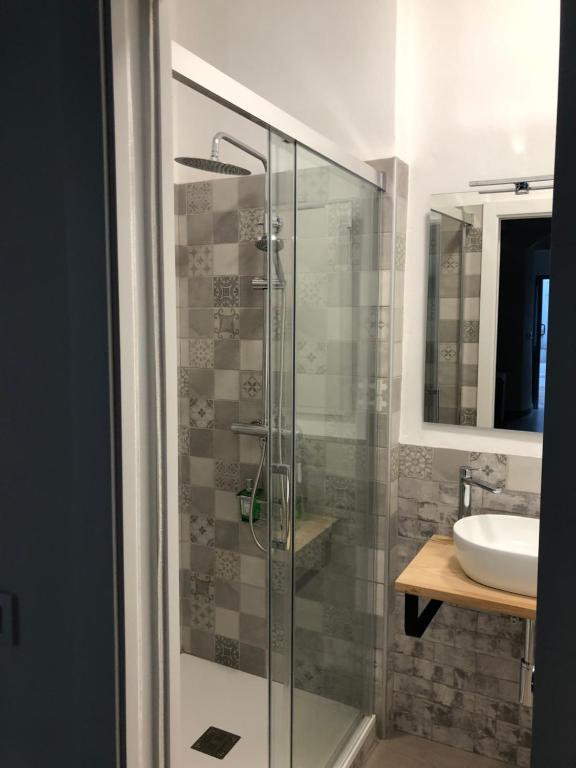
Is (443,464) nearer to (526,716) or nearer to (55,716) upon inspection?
(526,716)

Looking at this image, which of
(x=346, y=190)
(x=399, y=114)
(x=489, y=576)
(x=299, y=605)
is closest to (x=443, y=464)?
(x=489, y=576)

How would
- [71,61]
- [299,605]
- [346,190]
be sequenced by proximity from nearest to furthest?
1. [71,61]
2. [299,605]
3. [346,190]

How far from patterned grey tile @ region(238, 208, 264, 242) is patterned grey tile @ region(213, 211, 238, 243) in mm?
28

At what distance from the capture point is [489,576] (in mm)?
1781

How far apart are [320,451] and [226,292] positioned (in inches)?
37.7

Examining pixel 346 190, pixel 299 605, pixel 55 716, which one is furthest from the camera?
pixel 346 190

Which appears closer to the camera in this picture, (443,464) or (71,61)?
(71,61)

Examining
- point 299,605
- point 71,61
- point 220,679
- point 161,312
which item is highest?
point 71,61

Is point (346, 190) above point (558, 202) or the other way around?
above

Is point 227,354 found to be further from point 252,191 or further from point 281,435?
point 281,435

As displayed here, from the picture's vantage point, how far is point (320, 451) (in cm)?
187

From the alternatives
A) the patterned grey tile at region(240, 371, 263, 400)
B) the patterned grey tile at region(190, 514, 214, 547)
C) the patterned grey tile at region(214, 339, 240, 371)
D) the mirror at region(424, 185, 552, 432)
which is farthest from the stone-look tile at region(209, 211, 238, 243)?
the patterned grey tile at region(190, 514, 214, 547)

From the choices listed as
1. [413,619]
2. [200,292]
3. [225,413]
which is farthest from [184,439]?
[413,619]

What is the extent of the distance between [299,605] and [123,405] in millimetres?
1052
